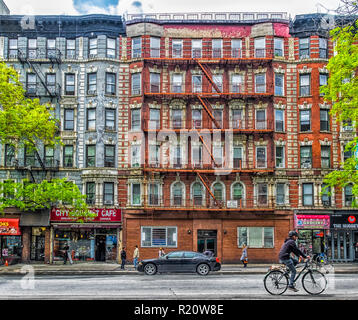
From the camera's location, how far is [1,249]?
36.0 metres

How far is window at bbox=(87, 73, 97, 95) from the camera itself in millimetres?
37656

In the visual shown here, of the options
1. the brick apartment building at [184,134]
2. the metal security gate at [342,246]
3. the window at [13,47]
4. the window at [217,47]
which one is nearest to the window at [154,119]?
the brick apartment building at [184,134]

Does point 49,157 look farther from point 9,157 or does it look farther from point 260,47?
point 260,47

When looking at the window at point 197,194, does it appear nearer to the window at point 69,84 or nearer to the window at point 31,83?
the window at point 69,84

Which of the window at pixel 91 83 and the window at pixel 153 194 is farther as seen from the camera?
the window at pixel 91 83

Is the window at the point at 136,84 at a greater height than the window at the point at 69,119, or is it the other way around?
the window at the point at 136,84

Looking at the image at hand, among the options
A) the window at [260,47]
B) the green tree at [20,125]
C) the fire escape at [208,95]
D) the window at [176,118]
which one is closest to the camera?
the green tree at [20,125]

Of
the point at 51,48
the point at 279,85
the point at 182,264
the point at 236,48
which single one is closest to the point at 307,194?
the point at 279,85

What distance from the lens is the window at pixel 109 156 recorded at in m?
36.9

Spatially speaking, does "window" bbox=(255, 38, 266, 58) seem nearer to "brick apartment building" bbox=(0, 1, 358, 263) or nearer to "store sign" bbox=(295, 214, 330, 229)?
"brick apartment building" bbox=(0, 1, 358, 263)

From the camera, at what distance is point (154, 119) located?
122 ft

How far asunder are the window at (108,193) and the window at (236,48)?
589 inches
